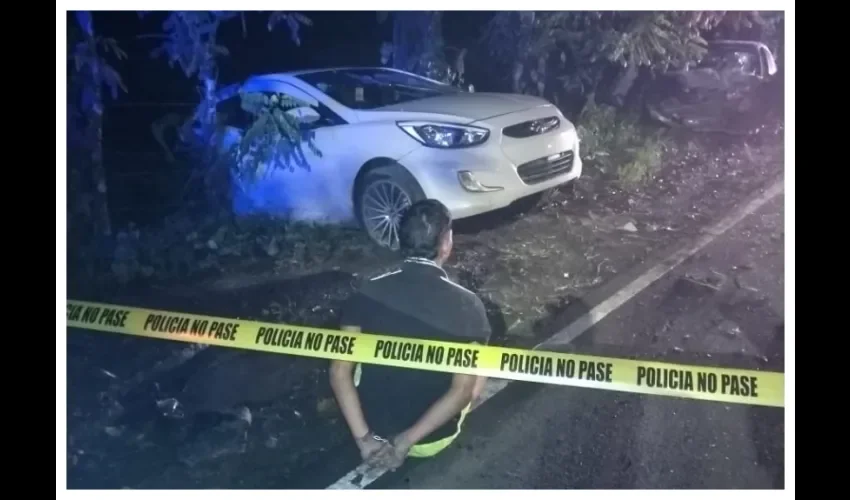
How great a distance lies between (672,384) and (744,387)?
0.26 meters

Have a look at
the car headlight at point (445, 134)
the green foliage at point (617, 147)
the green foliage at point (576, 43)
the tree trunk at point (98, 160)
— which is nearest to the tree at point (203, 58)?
the tree trunk at point (98, 160)

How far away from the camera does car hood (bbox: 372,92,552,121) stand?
247cm

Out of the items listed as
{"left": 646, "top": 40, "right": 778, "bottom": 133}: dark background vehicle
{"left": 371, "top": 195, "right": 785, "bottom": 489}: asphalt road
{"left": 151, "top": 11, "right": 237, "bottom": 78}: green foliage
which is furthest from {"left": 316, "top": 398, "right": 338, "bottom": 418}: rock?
{"left": 646, "top": 40, "right": 778, "bottom": 133}: dark background vehicle

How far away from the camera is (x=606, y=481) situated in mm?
2381

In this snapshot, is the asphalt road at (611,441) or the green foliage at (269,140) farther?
the green foliage at (269,140)

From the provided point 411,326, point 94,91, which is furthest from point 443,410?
point 94,91

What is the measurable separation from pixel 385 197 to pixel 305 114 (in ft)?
1.39

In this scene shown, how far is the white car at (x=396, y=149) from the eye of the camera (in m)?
2.44

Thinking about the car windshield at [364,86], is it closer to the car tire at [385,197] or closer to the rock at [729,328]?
the car tire at [385,197]

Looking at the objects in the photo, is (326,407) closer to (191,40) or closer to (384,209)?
(384,209)

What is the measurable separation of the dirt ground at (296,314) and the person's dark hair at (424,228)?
7 centimetres

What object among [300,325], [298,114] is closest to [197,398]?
[300,325]

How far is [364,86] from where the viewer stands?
249 cm
